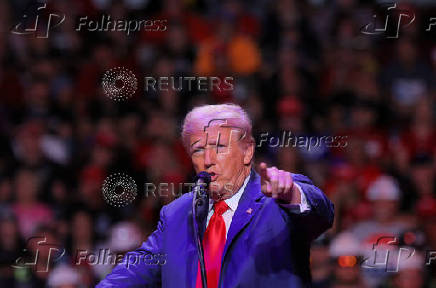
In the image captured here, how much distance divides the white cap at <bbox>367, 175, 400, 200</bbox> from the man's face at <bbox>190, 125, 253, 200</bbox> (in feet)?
8.59

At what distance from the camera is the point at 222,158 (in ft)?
11.1

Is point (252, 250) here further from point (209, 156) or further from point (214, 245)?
point (209, 156)

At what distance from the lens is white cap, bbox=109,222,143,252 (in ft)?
19.0

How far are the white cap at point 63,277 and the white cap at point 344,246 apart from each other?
1.44m

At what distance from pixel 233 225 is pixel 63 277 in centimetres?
228

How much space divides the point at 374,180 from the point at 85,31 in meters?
3.03

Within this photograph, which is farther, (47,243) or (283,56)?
(283,56)

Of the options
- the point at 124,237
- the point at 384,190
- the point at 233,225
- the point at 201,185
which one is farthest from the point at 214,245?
the point at 384,190

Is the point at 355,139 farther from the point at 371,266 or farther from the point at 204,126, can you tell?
the point at 204,126

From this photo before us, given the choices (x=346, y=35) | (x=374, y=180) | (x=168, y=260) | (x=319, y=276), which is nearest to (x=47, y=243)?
(x=319, y=276)

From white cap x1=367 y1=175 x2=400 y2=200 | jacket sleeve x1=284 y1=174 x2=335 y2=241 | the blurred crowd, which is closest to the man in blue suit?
jacket sleeve x1=284 y1=174 x2=335 y2=241

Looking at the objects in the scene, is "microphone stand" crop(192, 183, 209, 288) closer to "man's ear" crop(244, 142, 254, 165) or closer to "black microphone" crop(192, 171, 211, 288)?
"black microphone" crop(192, 171, 211, 288)

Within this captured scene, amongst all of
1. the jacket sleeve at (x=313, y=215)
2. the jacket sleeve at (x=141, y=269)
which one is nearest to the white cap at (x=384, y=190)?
the jacket sleeve at (x=141, y=269)

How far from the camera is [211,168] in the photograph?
3373 mm
